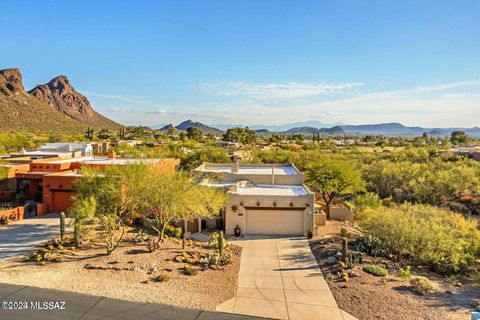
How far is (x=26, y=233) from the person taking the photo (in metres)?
21.2

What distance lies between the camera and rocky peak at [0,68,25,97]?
10668cm

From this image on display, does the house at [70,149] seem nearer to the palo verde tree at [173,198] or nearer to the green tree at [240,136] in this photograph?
the palo verde tree at [173,198]

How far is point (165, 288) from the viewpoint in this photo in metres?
14.5

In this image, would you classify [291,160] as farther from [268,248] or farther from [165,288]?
[165,288]

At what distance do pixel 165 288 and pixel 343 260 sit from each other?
28.4 feet

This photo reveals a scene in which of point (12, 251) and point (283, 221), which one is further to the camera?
point (283, 221)

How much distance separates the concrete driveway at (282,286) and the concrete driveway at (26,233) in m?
11.4

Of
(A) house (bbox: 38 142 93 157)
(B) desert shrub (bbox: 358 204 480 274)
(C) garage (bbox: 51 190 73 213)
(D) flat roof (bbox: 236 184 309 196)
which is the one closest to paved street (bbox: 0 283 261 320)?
(B) desert shrub (bbox: 358 204 480 274)

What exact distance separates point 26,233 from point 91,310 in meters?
11.7

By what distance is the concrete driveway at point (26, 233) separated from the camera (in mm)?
18484

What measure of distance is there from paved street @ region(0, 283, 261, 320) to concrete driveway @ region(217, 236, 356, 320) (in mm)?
1172

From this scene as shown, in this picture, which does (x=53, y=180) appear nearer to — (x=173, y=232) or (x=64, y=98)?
(x=173, y=232)

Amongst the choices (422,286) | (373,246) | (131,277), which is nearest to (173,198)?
(131,277)

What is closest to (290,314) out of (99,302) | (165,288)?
(165,288)
